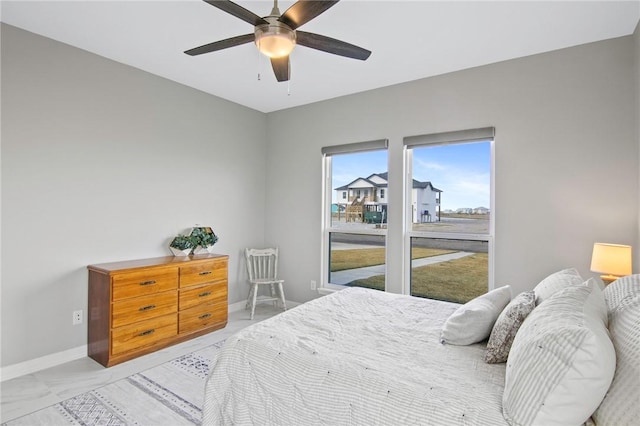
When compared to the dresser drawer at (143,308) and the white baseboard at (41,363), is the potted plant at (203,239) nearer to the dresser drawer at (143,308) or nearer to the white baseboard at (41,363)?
the dresser drawer at (143,308)

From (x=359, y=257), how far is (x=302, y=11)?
3.05m

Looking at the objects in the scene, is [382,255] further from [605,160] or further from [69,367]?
[69,367]

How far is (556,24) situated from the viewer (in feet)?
8.39

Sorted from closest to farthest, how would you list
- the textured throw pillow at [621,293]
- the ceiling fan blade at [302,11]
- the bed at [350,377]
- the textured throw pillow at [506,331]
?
the bed at [350,377]
the textured throw pillow at [621,293]
the textured throw pillow at [506,331]
the ceiling fan blade at [302,11]

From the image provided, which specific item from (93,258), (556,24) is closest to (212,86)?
(93,258)

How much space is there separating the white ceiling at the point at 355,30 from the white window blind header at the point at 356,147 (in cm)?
75

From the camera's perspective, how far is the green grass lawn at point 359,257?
3.77m

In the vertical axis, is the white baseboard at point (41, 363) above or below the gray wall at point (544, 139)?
below

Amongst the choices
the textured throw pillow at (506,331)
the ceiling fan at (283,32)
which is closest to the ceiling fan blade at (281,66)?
the ceiling fan at (283,32)

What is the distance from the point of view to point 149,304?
3098 mm

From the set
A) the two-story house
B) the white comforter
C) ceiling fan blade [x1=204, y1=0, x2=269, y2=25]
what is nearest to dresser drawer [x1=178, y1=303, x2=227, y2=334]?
the white comforter

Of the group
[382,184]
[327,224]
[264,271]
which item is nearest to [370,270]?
[327,224]

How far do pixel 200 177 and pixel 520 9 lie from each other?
139 inches

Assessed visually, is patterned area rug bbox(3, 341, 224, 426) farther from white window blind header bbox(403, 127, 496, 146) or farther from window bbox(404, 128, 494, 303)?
white window blind header bbox(403, 127, 496, 146)
